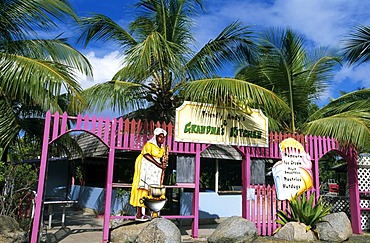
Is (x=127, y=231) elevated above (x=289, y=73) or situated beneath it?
situated beneath

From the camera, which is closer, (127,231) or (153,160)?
(127,231)

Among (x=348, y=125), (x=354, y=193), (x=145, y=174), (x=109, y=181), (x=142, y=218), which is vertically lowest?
(x=142, y=218)

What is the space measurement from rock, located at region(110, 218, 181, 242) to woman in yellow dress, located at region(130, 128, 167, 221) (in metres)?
0.29

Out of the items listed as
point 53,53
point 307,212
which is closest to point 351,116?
point 307,212

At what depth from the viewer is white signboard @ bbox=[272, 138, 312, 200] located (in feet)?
29.8

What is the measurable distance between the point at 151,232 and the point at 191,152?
2.44 meters

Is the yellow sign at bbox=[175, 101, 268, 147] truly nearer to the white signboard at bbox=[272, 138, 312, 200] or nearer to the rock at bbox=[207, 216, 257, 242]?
the white signboard at bbox=[272, 138, 312, 200]

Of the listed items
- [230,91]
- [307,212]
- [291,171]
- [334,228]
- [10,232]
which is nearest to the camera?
[10,232]

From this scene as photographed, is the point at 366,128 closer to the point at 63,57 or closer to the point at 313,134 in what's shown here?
the point at 313,134

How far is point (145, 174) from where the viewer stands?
7.45 m

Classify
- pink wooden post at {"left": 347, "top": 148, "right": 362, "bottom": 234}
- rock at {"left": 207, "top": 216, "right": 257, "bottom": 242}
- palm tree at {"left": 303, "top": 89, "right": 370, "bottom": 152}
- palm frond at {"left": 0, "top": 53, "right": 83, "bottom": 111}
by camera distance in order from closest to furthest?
palm frond at {"left": 0, "top": 53, "right": 83, "bottom": 111}, rock at {"left": 207, "top": 216, "right": 257, "bottom": 242}, palm tree at {"left": 303, "top": 89, "right": 370, "bottom": 152}, pink wooden post at {"left": 347, "top": 148, "right": 362, "bottom": 234}

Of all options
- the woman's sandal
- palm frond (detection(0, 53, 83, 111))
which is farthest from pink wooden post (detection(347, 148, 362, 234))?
palm frond (detection(0, 53, 83, 111))

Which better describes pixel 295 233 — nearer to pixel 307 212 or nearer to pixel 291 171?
pixel 307 212

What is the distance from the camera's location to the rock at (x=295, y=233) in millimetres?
8000
